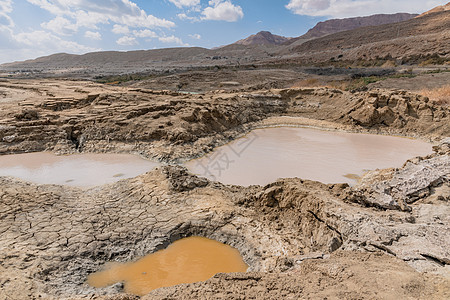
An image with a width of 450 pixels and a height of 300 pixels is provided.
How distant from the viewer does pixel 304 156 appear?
A: 35.8 feet

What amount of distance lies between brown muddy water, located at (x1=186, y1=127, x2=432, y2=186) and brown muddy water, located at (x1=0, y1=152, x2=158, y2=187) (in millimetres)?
2324

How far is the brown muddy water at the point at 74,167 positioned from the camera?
27.5 ft

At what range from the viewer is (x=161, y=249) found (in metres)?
5.12

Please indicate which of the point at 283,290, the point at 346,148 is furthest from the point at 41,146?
the point at 346,148

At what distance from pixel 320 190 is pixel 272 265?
2.26 m

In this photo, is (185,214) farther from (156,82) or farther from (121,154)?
(156,82)

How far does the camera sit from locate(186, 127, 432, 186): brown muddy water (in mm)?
9070

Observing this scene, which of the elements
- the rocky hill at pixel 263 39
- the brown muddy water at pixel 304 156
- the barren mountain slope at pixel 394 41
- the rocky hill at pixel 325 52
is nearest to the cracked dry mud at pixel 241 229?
the brown muddy water at pixel 304 156

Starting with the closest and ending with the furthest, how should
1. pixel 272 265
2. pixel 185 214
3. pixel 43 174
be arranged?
pixel 272 265 < pixel 185 214 < pixel 43 174

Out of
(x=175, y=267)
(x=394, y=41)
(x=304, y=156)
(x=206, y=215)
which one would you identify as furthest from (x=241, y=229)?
(x=394, y=41)

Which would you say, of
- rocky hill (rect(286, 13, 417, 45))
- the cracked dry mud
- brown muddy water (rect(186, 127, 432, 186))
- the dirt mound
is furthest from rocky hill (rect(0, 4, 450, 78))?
the cracked dry mud

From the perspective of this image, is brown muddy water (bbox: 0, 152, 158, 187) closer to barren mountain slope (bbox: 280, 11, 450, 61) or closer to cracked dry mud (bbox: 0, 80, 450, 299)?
cracked dry mud (bbox: 0, 80, 450, 299)

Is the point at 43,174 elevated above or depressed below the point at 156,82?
below

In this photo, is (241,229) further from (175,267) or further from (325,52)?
(325,52)
